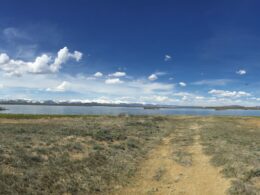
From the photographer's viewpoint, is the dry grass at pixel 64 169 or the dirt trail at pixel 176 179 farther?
the dirt trail at pixel 176 179

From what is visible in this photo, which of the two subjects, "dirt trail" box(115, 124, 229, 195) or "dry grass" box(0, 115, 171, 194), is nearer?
"dry grass" box(0, 115, 171, 194)

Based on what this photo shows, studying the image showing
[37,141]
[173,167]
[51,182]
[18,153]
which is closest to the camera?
[51,182]

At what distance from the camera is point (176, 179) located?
1409cm

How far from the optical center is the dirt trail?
40.4 ft

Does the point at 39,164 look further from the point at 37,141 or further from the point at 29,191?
the point at 37,141

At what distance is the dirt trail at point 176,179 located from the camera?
485 inches

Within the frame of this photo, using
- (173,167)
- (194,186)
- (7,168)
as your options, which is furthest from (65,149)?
(194,186)

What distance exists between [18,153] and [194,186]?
411 inches

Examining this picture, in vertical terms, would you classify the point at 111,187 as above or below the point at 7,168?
below

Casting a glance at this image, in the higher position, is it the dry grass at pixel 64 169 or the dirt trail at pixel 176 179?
the dry grass at pixel 64 169

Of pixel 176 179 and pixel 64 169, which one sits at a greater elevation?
pixel 64 169

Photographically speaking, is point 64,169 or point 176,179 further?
point 176,179

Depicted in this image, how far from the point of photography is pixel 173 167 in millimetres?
16750

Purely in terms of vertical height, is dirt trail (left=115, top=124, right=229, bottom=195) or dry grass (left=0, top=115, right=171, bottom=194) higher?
dry grass (left=0, top=115, right=171, bottom=194)
